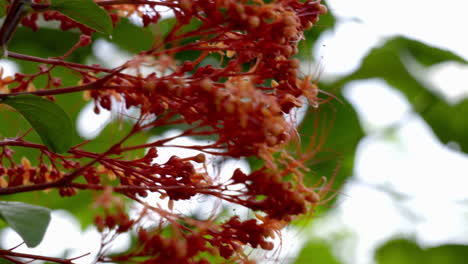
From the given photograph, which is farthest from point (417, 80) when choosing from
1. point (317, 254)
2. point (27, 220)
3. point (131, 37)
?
point (27, 220)

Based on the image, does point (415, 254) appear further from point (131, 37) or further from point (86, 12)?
point (86, 12)

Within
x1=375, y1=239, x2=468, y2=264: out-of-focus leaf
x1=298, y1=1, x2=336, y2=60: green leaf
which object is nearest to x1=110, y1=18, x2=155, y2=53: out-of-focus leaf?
x1=298, y1=1, x2=336, y2=60: green leaf

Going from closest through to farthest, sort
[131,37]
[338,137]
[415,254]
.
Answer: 1. [131,37]
2. [338,137]
3. [415,254]

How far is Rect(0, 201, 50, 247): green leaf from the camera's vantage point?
2.45 feet

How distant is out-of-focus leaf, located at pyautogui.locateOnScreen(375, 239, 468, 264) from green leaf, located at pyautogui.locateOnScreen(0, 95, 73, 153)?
1.94 meters

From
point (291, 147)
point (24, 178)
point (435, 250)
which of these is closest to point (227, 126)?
point (291, 147)

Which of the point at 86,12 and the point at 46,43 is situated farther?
the point at 46,43

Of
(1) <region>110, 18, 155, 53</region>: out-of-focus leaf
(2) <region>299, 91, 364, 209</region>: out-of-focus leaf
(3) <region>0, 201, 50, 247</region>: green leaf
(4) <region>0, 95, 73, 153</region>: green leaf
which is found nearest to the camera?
(3) <region>0, 201, 50, 247</region>: green leaf

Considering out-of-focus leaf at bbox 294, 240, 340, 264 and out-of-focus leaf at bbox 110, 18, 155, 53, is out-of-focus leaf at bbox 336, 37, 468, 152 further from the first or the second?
out-of-focus leaf at bbox 110, 18, 155, 53

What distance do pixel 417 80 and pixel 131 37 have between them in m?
1.28

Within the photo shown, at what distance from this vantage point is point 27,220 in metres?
0.77

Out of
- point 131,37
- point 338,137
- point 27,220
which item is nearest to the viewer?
point 27,220

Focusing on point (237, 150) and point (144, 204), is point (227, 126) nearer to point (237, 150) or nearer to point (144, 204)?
point (237, 150)

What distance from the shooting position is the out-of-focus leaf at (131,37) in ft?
6.45
